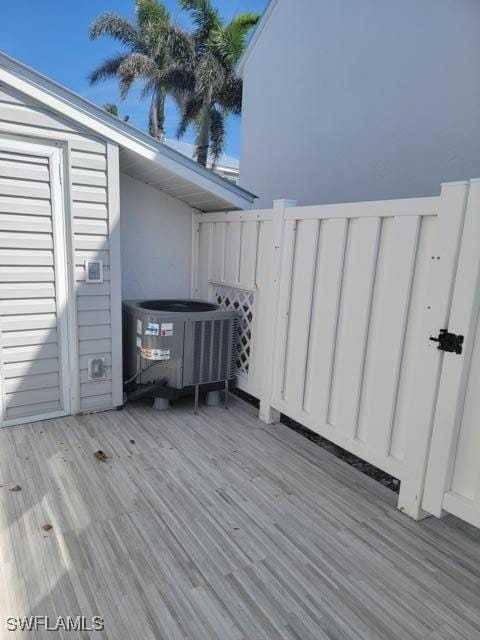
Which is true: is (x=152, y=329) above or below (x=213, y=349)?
above

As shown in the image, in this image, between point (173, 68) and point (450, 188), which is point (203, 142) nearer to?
point (173, 68)

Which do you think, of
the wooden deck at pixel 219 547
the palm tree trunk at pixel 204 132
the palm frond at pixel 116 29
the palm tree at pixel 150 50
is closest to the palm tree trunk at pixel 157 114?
the palm tree at pixel 150 50

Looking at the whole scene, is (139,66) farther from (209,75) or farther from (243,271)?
(243,271)

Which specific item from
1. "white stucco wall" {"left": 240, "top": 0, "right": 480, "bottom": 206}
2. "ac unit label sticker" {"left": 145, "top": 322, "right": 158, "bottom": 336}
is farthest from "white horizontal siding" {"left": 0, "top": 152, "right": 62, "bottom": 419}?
"white stucco wall" {"left": 240, "top": 0, "right": 480, "bottom": 206}

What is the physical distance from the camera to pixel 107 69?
16.0 meters

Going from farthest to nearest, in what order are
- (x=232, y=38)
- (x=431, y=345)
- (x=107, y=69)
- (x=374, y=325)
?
(x=107, y=69), (x=232, y=38), (x=374, y=325), (x=431, y=345)

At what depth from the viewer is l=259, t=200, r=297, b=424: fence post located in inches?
115

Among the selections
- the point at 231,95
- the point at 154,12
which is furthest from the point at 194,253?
the point at 154,12

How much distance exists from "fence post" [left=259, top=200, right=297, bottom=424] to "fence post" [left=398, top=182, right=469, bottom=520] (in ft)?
3.95

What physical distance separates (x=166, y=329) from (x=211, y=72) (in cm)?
1384

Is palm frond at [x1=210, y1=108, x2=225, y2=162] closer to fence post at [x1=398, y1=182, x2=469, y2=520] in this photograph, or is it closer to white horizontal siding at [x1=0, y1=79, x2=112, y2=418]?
white horizontal siding at [x1=0, y1=79, x2=112, y2=418]

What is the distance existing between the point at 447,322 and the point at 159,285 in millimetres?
2830

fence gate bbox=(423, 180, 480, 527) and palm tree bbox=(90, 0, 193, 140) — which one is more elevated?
palm tree bbox=(90, 0, 193, 140)

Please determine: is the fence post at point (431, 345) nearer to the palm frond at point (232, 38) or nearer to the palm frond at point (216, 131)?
the palm frond at point (232, 38)
